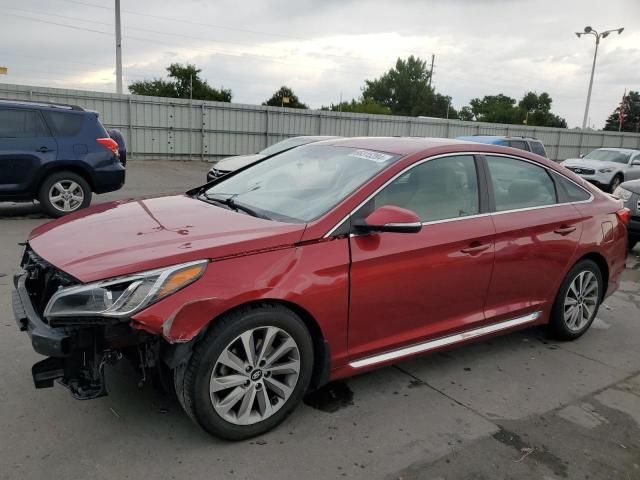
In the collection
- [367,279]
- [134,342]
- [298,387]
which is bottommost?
[298,387]

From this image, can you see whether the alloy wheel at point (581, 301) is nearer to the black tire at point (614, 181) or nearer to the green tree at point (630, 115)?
the black tire at point (614, 181)

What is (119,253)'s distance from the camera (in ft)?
8.86

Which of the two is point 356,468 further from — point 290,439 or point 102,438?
point 102,438

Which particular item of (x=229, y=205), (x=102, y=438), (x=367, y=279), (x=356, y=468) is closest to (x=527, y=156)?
(x=367, y=279)

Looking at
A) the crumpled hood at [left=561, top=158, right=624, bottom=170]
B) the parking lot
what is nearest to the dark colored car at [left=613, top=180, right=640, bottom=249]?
the parking lot

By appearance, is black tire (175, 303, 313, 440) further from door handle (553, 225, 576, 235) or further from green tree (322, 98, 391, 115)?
green tree (322, 98, 391, 115)

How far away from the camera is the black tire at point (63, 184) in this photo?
830 cm

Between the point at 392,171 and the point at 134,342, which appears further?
the point at 392,171

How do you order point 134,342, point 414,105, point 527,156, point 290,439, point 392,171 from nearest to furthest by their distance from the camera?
point 134,342 < point 290,439 < point 392,171 < point 527,156 < point 414,105

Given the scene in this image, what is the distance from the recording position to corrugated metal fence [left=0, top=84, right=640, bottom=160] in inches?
748

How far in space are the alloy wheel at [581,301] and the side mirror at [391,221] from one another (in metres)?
2.05

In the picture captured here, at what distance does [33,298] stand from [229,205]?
1.27 m

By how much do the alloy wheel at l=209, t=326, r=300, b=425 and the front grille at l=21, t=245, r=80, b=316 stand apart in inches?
33.1

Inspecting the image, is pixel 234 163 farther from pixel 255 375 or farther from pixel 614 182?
pixel 614 182
